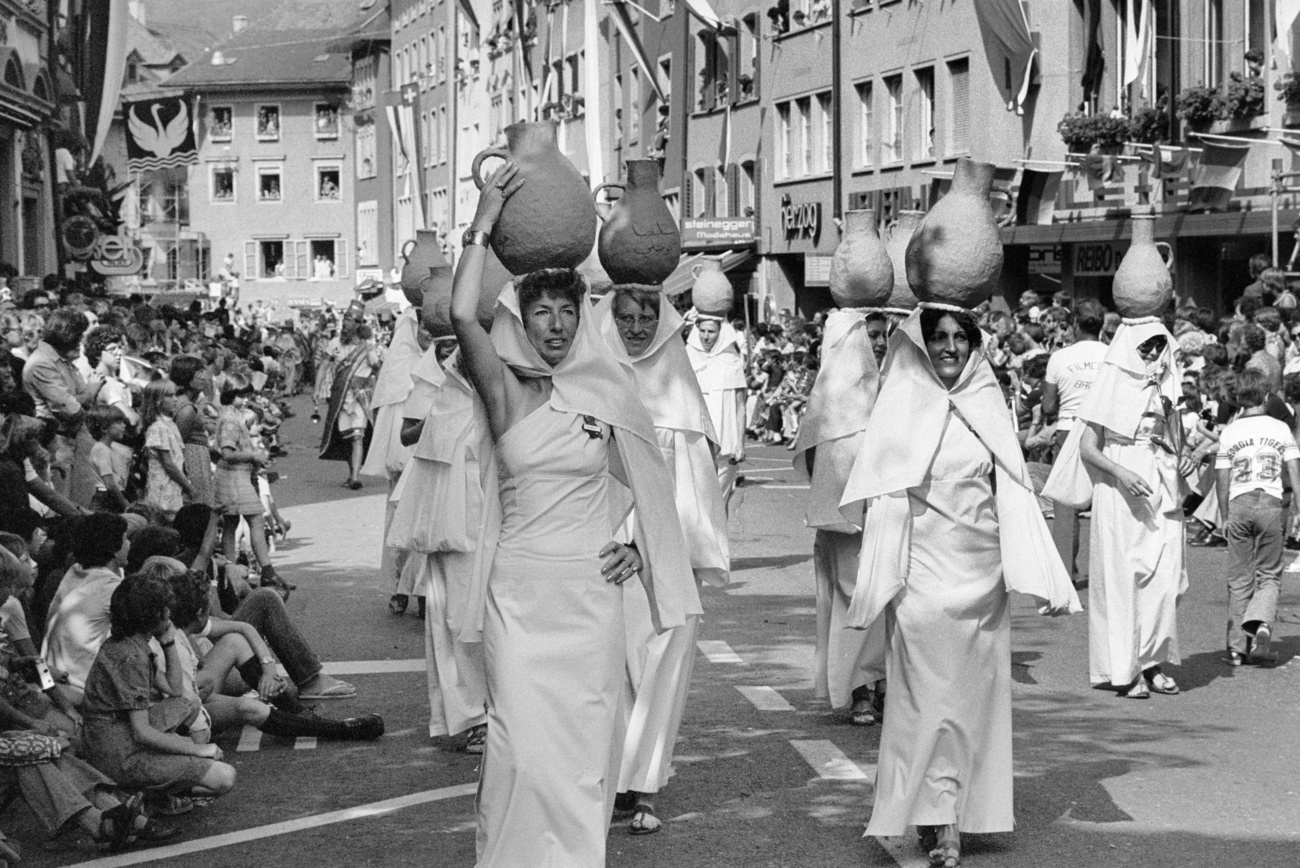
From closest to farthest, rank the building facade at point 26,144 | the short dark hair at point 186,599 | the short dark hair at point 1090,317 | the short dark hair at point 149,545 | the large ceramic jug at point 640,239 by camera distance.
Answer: the short dark hair at point 186,599 < the large ceramic jug at point 640,239 < the short dark hair at point 149,545 < the short dark hair at point 1090,317 < the building facade at point 26,144

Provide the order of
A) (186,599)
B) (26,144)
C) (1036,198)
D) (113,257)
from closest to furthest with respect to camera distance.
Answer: (186,599) < (1036,198) < (26,144) < (113,257)

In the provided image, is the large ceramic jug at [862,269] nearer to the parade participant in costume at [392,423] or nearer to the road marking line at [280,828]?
the parade participant in costume at [392,423]

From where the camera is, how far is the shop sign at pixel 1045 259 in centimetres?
3312

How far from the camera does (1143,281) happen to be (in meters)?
10.6

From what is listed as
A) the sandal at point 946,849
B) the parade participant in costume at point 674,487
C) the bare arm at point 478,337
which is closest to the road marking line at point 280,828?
the parade participant in costume at point 674,487

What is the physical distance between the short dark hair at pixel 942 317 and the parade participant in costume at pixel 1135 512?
10.1 ft

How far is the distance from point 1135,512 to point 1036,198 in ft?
76.2

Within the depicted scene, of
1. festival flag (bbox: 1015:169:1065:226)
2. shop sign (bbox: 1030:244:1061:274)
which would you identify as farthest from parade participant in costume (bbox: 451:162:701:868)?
shop sign (bbox: 1030:244:1061:274)

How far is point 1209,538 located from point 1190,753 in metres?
8.88

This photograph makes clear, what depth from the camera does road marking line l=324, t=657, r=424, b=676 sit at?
37.7 feet

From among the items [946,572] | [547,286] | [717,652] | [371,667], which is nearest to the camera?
[547,286]

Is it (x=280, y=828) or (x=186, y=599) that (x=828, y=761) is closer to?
(x=280, y=828)

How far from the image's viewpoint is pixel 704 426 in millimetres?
8898

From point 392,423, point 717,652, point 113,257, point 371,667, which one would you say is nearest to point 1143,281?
point 717,652
